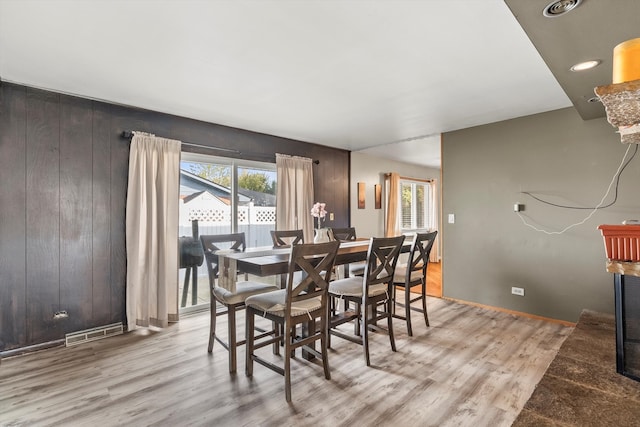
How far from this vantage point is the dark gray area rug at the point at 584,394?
118 centimetres

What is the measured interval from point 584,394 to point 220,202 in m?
3.94

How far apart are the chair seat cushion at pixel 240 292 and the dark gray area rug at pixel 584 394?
1989 millimetres

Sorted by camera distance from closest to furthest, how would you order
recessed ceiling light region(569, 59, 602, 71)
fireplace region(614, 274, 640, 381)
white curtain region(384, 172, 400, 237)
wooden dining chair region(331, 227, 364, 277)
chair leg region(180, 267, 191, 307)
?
1. fireplace region(614, 274, 640, 381)
2. recessed ceiling light region(569, 59, 602, 71)
3. wooden dining chair region(331, 227, 364, 277)
4. chair leg region(180, 267, 191, 307)
5. white curtain region(384, 172, 400, 237)

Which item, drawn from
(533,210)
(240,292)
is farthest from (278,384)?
(533,210)

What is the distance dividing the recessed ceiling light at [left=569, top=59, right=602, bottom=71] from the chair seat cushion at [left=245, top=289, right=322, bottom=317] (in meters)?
2.41

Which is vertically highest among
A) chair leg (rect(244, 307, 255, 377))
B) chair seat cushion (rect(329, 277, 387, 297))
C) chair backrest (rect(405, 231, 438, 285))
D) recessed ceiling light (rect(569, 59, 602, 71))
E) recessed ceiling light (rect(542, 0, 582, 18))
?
recessed ceiling light (rect(569, 59, 602, 71))

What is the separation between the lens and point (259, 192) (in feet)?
15.3

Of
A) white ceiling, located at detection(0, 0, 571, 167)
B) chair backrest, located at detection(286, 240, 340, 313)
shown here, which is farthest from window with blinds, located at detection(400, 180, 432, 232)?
chair backrest, located at detection(286, 240, 340, 313)

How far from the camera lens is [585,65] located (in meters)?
2.12

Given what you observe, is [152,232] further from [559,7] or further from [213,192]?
[559,7]

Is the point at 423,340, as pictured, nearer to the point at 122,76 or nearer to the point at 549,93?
the point at 549,93

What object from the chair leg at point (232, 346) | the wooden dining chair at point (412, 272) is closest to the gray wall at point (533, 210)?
the wooden dining chair at point (412, 272)

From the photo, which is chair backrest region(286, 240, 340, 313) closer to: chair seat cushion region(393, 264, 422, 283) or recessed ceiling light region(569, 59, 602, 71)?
chair seat cushion region(393, 264, 422, 283)

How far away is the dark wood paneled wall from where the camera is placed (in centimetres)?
282
